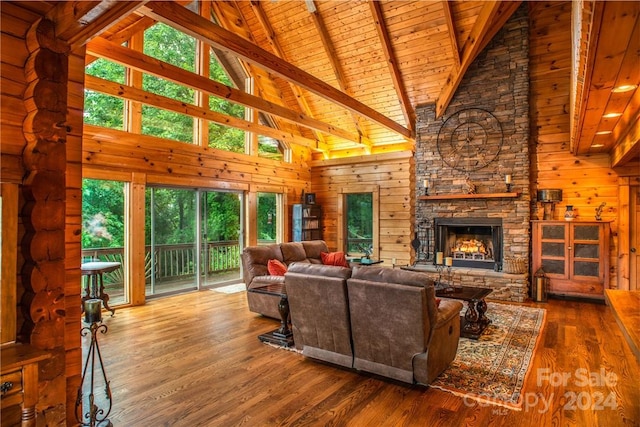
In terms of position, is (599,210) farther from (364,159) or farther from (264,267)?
(264,267)

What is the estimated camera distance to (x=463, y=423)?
8.27 feet

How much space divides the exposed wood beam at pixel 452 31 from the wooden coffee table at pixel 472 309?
392 cm

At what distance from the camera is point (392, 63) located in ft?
22.2

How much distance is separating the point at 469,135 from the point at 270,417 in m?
6.15

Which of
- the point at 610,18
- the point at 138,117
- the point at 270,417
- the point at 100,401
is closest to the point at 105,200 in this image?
the point at 138,117

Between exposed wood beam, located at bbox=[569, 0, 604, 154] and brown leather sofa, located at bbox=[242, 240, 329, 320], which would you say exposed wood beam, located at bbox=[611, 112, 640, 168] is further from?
brown leather sofa, located at bbox=[242, 240, 329, 320]

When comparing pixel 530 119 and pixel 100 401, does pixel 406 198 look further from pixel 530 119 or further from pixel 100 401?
pixel 100 401

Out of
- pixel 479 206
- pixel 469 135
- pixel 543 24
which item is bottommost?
pixel 479 206

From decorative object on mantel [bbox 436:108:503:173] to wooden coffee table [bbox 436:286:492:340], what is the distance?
312 centimetres

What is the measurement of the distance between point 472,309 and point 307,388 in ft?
8.21

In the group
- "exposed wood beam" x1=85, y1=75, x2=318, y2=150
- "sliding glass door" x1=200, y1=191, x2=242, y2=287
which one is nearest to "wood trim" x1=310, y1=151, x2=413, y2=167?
"exposed wood beam" x1=85, y1=75, x2=318, y2=150

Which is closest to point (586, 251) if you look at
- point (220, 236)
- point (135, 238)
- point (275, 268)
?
point (275, 268)

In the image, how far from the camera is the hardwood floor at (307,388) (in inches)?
102

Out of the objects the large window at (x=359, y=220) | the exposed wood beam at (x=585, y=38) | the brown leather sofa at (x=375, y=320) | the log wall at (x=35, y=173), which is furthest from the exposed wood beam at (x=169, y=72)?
the exposed wood beam at (x=585, y=38)
